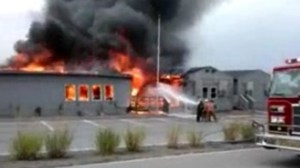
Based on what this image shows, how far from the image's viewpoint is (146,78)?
165ft

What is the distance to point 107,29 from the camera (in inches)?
2110

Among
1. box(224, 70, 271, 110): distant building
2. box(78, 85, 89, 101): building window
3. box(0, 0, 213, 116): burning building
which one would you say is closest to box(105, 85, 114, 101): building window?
box(78, 85, 89, 101): building window

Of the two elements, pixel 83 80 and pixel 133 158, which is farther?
pixel 83 80

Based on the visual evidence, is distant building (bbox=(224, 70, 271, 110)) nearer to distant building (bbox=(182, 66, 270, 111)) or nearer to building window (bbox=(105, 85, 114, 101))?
distant building (bbox=(182, 66, 270, 111))

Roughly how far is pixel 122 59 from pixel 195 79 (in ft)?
26.9

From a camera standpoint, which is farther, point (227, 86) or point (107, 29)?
point (107, 29)

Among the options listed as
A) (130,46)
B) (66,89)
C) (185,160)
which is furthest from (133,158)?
(130,46)

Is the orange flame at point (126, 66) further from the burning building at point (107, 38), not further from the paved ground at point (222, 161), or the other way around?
the paved ground at point (222, 161)

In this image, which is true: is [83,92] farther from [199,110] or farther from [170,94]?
[199,110]

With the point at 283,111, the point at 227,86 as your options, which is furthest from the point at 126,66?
the point at 283,111

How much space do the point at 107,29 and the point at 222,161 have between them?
42.4m

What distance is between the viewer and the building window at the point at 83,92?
121 ft

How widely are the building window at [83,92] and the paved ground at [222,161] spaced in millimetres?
23844

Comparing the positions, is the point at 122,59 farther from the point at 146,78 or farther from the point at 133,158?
the point at 133,158
